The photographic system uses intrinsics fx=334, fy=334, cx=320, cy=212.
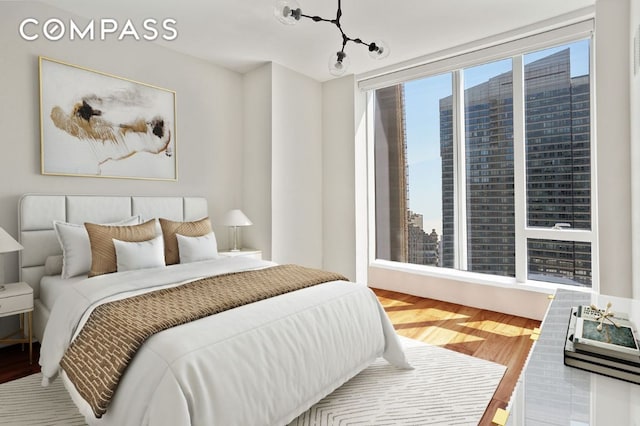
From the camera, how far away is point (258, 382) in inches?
57.1

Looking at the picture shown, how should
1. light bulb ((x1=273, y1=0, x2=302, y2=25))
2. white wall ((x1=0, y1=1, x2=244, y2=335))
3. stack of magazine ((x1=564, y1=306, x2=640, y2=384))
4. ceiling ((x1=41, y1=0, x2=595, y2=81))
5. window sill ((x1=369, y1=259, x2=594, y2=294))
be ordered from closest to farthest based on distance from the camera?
stack of magazine ((x1=564, y1=306, x2=640, y2=384)) → light bulb ((x1=273, y1=0, x2=302, y2=25)) → white wall ((x1=0, y1=1, x2=244, y2=335)) → ceiling ((x1=41, y1=0, x2=595, y2=81)) → window sill ((x1=369, y1=259, x2=594, y2=294))

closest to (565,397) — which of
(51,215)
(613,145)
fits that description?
(613,145)

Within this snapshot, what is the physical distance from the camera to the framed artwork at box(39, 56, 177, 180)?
273 centimetres

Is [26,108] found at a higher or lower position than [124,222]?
higher

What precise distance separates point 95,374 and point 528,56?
414 cm

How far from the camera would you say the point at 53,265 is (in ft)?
8.51

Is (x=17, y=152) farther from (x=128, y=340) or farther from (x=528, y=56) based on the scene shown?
(x=528, y=56)

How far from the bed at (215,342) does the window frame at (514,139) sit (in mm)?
1861

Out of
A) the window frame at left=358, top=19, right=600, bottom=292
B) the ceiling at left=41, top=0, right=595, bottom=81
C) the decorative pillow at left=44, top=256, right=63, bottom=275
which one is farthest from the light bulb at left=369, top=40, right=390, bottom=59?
the decorative pillow at left=44, top=256, right=63, bottom=275

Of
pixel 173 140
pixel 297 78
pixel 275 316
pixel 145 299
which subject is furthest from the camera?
pixel 297 78

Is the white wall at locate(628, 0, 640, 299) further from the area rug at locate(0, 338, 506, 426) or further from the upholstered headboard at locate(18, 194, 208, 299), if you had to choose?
the upholstered headboard at locate(18, 194, 208, 299)

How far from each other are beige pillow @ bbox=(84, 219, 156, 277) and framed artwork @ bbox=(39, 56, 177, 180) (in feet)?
2.29

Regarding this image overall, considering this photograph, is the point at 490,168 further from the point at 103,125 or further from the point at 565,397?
the point at 103,125

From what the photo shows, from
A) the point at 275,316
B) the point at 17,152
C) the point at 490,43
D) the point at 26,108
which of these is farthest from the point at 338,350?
the point at 490,43
